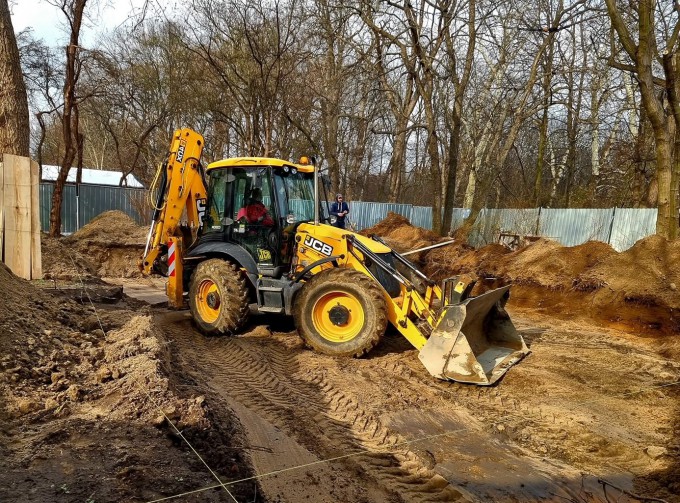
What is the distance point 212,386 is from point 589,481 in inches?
135

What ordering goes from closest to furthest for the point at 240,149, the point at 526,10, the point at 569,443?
the point at 569,443 < the point at 526,10 < the point at 240,149

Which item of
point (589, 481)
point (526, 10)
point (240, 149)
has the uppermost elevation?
point (526, 10)

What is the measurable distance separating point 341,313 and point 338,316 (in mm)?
60

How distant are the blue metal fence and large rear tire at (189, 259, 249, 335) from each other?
9.42 metres

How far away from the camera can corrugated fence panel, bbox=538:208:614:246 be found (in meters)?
16.4

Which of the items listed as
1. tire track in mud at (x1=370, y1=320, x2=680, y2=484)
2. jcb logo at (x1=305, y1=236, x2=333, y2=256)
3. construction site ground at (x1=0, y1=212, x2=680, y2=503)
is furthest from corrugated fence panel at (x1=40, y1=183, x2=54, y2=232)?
tire track in mud at (x1=370, y1=320, x2=680, y2=484)

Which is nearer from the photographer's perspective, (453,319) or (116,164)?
(453,319)

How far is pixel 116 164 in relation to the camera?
139 ft

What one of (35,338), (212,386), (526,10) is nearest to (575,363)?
(212,386)

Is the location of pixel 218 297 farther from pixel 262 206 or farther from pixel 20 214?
pixel 20 214

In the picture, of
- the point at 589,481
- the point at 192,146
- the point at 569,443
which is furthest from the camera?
the point at 192,146

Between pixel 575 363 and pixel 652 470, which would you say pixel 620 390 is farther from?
pixel 652 470

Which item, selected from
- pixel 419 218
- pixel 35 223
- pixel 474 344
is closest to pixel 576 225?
pixel 419 218

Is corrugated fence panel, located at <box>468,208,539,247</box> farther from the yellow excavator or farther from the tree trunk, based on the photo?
the tree trunk
